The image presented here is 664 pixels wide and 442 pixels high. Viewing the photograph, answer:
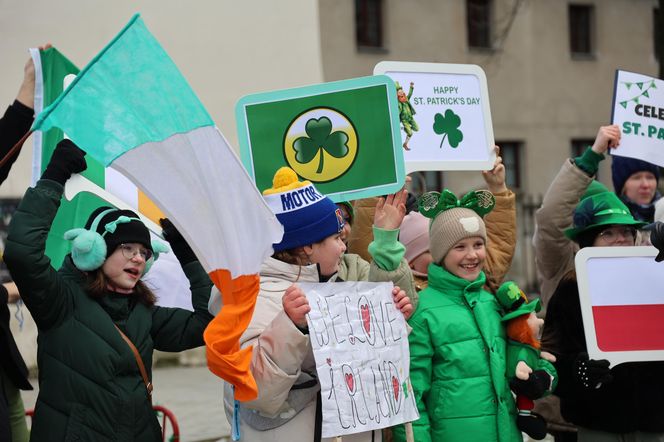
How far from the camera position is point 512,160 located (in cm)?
2114

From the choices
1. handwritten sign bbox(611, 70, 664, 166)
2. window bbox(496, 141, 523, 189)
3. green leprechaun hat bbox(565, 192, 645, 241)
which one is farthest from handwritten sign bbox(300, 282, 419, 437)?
window bbox(496, 141, 523, 189)

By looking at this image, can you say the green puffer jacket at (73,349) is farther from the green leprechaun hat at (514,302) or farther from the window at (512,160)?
the window at (512,160)

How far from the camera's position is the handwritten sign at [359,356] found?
359cm

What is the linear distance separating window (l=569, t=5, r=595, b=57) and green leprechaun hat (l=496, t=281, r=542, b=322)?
1848cm

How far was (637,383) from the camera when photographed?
4598mm

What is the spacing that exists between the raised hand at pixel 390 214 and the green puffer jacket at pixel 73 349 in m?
1.08

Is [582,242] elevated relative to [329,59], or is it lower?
lower

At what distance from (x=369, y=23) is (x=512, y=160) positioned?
4669 mm

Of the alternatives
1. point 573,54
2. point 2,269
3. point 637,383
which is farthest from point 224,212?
point 573,54

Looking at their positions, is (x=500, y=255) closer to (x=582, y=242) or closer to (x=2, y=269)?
(x=582, y=242)

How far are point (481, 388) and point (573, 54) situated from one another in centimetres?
1852

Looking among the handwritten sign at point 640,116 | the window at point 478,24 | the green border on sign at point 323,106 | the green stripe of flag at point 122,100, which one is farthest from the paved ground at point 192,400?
the window at point 478,24

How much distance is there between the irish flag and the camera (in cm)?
295

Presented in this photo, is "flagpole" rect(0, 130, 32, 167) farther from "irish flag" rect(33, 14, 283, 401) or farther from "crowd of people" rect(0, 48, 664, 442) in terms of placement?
"irish flag" rect(33, 14, 283, 401)
